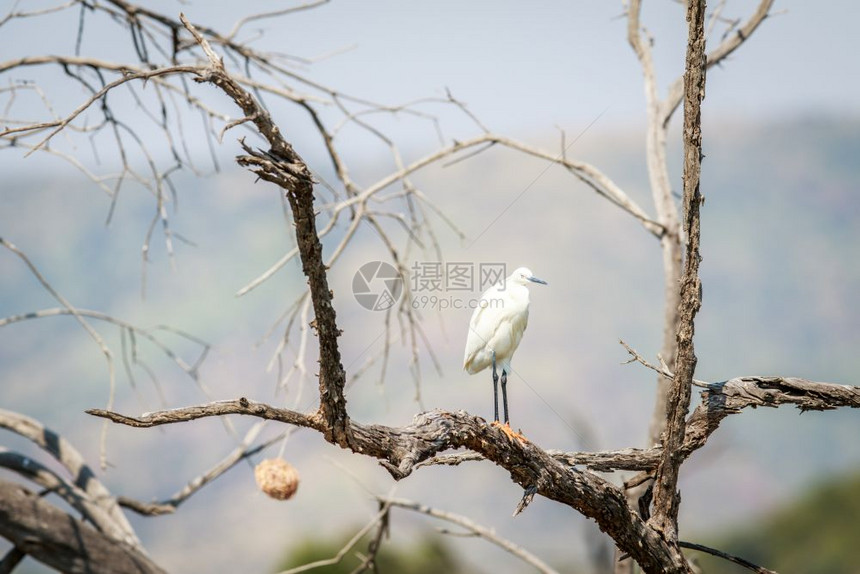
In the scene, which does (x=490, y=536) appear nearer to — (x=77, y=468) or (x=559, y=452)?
(x=559, y=452)

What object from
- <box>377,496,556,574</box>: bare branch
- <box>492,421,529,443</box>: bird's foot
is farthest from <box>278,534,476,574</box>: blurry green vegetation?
<box>492,421,529,443</box>: bird's foot

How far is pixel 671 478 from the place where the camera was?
8.65ft

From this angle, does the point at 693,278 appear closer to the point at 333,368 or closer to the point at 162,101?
the point at 333,368

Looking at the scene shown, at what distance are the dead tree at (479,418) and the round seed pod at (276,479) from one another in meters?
0.55

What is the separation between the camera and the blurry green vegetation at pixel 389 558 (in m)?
6.66

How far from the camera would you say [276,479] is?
3.13 meters

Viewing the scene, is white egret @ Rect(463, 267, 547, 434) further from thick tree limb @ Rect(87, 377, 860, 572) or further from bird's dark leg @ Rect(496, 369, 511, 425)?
thick tree limb @ Rect(87, 377, 860, 572)

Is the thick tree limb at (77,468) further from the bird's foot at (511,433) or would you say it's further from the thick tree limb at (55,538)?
the bird's foot at (511,433)

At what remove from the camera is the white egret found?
306 centimetres

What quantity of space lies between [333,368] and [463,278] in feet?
5.73

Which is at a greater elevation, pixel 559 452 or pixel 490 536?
pixel 559 452

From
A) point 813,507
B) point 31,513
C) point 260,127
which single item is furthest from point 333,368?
point 813,507

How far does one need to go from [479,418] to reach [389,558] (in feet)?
18.2

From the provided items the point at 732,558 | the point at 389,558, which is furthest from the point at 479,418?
the point at 389,558
